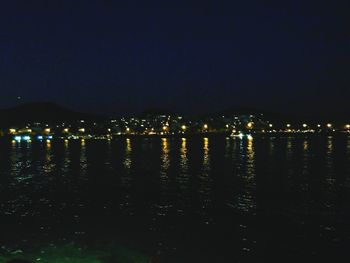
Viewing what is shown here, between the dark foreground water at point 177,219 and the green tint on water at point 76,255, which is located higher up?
the green tint on water at point 76,255

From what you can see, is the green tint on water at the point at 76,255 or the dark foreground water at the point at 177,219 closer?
the green tint on water at the point at 76,255

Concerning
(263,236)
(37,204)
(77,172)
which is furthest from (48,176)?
(263,236)

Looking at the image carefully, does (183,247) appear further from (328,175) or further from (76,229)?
(328,175)

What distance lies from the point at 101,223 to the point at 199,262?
924 centimetres

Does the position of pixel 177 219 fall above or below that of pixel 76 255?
below

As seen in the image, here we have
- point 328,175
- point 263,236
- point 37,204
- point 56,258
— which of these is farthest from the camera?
point 328,175

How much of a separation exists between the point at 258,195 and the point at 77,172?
31.8m

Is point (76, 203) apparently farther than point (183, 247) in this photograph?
Yes

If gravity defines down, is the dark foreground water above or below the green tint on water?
below

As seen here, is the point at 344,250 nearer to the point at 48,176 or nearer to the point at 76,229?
the point at 76,229

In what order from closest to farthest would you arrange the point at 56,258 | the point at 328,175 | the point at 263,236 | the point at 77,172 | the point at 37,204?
the point at 56,258
the point at 263,236
the point at 37,204
the point at 328,175
the point at 77,172

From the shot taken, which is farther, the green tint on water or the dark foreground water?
the dark foreground water

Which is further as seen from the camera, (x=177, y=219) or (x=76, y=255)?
(x=177, y=219)

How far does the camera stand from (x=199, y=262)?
1991cm
